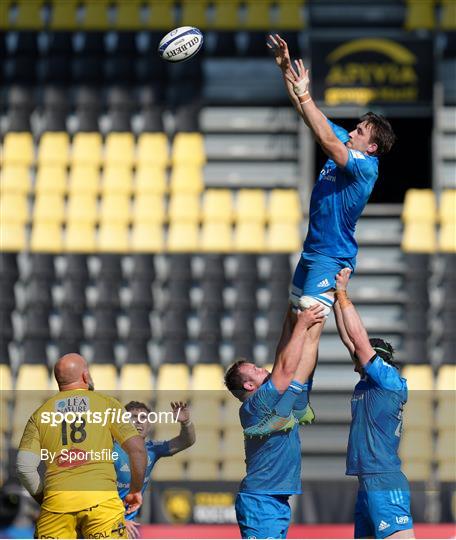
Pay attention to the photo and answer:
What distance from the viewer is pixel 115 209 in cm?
1573

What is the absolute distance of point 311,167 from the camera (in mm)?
16000

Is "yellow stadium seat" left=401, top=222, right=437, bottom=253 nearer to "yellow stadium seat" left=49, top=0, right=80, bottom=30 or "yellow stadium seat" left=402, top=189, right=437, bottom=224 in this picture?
"yellow stadium seat" left=402, top=189, right=437, bottom=224

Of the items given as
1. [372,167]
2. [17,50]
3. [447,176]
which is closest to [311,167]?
[447,176]

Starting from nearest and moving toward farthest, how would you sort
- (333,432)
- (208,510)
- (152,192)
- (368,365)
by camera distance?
(368,365), (208,510), (333,432), (152,192)

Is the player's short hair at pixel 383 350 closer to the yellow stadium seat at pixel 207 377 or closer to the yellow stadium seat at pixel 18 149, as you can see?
the yellow stadium seat at pixel 207 377

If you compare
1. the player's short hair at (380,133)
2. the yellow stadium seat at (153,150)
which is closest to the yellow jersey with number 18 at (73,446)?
the player's short hair at (380,133)

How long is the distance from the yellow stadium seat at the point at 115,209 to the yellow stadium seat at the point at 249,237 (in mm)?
1436

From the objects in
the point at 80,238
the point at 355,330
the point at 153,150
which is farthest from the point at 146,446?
the point at 153,150

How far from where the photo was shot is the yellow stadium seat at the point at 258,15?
16547 mm

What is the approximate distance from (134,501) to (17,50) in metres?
10.3

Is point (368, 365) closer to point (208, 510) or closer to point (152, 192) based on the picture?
point (208, 510)

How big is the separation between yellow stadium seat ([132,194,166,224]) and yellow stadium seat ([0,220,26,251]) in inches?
56.3

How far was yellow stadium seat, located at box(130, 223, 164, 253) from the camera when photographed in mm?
15359

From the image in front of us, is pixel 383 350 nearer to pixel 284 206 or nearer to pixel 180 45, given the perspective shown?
pixel 180 45
